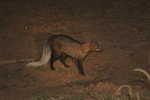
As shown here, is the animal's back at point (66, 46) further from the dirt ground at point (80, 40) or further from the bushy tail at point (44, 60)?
the dirt ground at point (80, 40)

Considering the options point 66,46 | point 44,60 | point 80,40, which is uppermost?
point 80,40

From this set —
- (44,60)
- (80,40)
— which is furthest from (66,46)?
(80,40)

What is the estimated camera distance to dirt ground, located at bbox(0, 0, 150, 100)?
4.93 metres

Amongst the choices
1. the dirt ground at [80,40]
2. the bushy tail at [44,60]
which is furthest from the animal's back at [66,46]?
the dirt ground at [80,40]

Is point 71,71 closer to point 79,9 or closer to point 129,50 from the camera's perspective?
point 129,50

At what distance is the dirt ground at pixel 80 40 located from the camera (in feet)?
16.2

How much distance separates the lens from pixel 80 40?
8.11m

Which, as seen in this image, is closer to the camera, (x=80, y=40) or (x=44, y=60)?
(x=44, y=60)

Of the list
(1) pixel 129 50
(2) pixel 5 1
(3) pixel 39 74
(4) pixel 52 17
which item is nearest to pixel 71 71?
(3) pixel 39 74

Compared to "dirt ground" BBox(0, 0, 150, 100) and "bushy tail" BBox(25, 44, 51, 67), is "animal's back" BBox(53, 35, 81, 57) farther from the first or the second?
"dirt ground" BBox(0, 0, 150, 100)

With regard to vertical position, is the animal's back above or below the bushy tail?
above

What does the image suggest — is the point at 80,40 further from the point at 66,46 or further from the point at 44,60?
the point at 44,60

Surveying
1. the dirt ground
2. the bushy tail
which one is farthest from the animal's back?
the dirt ground

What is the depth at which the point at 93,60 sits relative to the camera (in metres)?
7.20
